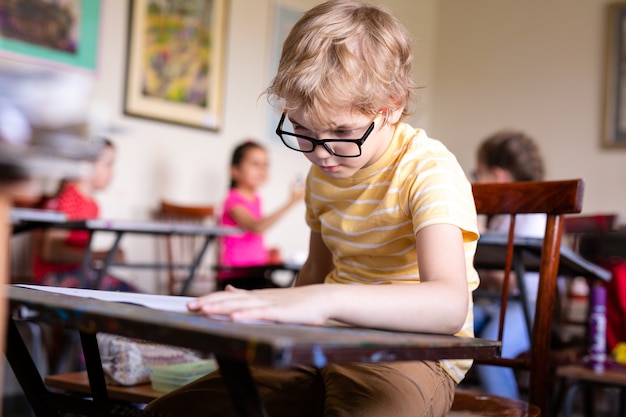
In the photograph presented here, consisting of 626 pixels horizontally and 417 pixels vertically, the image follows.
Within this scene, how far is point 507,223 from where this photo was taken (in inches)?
113

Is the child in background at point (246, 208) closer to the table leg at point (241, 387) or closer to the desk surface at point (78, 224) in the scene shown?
the desk surface at point (78, 224)

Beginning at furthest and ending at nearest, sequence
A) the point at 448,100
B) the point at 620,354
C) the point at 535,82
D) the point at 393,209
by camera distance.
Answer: the point at 448,100, the point at 535,82, the point at 620,354, the point at 393,209

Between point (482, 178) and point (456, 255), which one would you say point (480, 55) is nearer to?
point (482, 178)

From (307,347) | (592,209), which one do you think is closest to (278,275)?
(592,209)

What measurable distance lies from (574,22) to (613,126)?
32.4 inches

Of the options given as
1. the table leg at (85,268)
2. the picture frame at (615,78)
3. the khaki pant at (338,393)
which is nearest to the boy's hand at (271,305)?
the khaki pant at (338,393)

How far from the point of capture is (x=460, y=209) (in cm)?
97

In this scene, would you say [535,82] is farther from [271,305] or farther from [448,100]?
[271,305]

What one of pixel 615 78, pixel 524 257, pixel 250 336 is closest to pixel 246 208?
pixel 524 257

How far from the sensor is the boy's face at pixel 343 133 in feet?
3.39

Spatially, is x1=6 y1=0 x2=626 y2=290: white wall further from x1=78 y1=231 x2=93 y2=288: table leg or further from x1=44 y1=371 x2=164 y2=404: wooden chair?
x1=44 y1=371 x2=164 y2=404: wooden chair

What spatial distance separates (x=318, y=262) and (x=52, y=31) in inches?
107

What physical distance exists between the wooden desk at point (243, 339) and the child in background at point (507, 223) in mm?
1887

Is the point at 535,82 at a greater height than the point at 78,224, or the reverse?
the point at 535,82
